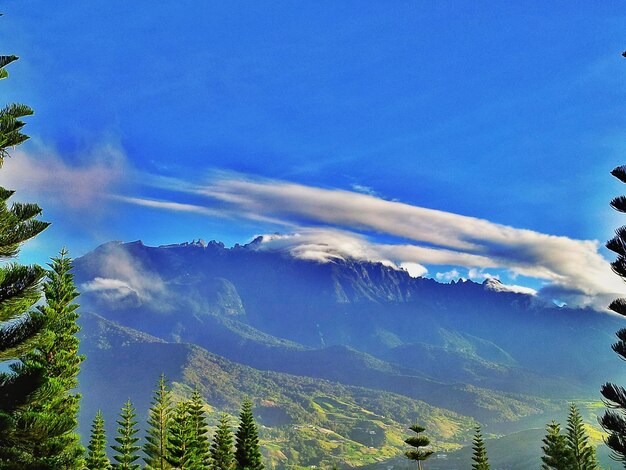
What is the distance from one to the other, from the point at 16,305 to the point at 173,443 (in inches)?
1602

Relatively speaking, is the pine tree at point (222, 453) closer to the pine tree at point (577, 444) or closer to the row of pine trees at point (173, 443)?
the row of pine trees at point (173, 443)

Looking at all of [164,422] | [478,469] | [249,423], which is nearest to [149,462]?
[164,422]

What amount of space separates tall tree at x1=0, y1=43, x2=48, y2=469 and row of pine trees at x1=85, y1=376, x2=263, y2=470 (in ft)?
123

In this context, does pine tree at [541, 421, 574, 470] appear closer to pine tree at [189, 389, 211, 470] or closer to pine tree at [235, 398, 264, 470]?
pine tree at [235, 398, 264, 470]

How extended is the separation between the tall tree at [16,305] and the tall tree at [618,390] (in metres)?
17.7

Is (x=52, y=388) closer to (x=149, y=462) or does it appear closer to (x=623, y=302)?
(x=623, y=302)

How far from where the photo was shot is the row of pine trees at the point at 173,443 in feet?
170

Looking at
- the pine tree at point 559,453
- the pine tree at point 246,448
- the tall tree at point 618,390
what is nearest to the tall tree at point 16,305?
the tall tree at point 618,390

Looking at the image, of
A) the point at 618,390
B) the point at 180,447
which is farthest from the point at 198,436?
the point at 618,390

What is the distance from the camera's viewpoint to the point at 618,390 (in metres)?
16.9

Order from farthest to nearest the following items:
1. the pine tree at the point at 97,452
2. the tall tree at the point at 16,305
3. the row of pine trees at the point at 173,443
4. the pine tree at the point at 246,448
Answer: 1. the pine tree at the point at 246,448
2. the pine tree at the point at 97,452
3. the row of pine trees at the point at 173,443
4. the tall tree at the point at 16,305

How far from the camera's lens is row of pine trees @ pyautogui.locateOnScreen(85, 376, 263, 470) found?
170 ft

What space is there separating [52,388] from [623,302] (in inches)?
735

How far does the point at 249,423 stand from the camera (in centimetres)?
6284
